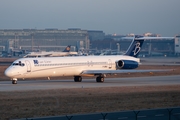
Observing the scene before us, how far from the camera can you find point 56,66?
42344 mm

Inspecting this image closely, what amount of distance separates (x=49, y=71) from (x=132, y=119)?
23.9m

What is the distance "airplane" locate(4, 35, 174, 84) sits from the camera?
40.4 meters

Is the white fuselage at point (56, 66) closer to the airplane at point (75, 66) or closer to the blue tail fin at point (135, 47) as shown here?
the airplane at point (75, 66)

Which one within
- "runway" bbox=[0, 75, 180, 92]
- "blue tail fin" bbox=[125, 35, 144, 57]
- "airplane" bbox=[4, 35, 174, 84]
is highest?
"blue tail fin" bbox=[125, 35, 144, 57]

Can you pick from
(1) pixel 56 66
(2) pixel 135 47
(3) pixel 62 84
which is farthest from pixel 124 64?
(3) pixel 62 84

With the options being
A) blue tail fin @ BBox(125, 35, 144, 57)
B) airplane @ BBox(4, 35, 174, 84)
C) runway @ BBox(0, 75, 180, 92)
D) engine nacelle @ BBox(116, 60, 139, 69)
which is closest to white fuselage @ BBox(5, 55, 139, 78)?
airplane @ BBox(4, 35, 174, 84)

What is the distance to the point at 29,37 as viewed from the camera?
199375 mm

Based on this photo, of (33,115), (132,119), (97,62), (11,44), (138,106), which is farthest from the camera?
(11,44)

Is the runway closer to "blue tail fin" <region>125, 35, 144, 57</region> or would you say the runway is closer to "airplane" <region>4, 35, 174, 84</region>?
"airplane" <region>4, 35, 174, 84</region>

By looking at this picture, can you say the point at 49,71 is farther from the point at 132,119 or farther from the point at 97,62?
the point at 132,119

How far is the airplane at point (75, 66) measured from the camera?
40428 mm

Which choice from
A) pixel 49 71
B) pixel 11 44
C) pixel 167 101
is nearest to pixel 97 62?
pixel 49 71

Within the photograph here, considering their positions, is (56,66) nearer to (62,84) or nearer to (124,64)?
(62,84)

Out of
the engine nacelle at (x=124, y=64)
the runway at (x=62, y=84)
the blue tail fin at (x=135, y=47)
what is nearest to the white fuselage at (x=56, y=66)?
the engine nacelle at (x=124, y=64)
